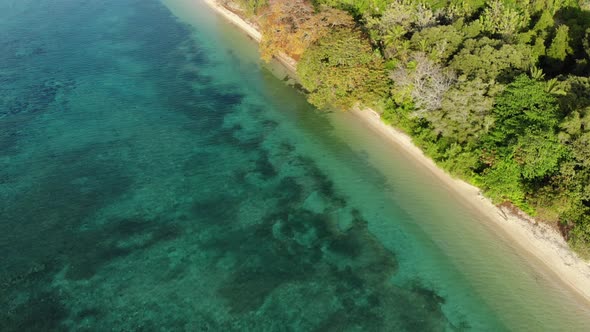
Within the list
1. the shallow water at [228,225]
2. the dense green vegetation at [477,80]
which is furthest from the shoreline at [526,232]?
the dense green vegetation at [477,80]

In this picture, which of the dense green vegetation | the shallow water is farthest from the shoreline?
the dense green vegetation

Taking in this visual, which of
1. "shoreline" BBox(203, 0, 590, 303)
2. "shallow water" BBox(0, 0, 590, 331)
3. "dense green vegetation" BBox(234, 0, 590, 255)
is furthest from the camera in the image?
"dense green vegetation" BBox(234, 0, 590, 255)

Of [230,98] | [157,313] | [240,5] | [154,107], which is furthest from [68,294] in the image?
[240,5]

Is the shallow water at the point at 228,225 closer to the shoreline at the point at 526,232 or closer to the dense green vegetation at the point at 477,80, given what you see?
the shoreline at the point at 526,232

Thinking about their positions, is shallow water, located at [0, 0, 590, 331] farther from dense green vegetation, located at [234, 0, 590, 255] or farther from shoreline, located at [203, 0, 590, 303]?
dense green vegetation, located at [234, 0, 590, 255]

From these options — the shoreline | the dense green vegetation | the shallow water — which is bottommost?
the shallow water

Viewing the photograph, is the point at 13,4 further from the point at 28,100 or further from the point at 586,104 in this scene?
the point at 586,104
